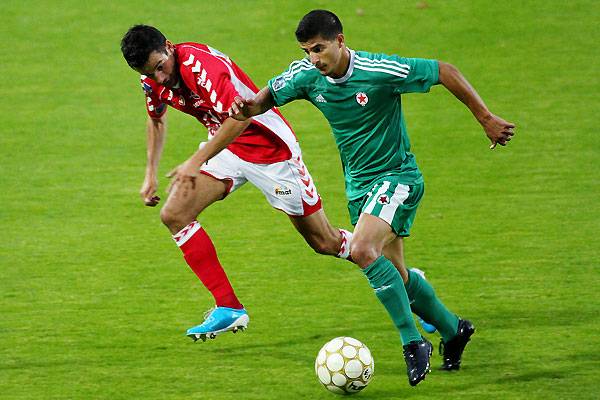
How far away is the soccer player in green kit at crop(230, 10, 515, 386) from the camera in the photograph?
6301mm

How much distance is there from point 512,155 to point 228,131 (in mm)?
5865

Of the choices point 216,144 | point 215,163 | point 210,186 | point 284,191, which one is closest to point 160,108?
point 215,163

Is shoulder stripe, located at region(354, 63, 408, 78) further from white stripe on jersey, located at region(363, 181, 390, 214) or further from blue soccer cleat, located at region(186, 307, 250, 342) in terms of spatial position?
blue soccer cleat, located at region(186, 307, 250, 342)

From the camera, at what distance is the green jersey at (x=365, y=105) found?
643 cm

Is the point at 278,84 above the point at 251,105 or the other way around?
above

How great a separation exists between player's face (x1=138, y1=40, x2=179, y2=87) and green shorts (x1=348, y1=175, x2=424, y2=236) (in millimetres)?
1465

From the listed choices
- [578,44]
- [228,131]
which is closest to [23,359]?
[228,131]

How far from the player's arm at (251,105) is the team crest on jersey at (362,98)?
0.52 metres

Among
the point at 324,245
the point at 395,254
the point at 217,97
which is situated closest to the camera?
the point at 395,254

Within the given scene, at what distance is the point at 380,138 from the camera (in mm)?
6586

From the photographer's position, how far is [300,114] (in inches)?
540

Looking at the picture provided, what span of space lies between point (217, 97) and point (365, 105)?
1020 millimetres

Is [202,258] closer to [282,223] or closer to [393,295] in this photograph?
[393,295]

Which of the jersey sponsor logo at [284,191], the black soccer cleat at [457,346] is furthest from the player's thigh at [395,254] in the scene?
the jersey sponsor logo at [284,191]
